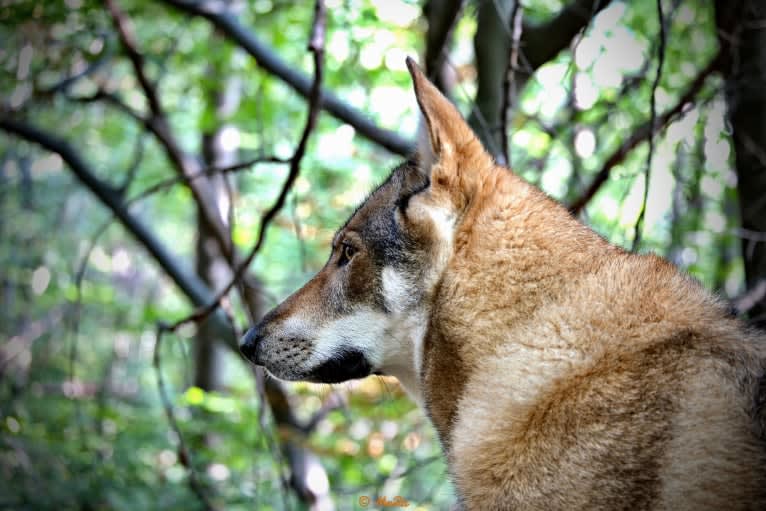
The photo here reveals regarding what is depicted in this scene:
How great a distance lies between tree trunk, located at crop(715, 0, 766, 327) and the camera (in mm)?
4035

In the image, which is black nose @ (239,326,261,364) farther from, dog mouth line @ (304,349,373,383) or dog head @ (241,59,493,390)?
dog mouth line @ (304,349,373,383)

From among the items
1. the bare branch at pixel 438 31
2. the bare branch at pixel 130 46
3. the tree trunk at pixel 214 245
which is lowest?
the tree trunk at pixel 214 245

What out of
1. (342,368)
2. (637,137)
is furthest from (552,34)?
(342,368)

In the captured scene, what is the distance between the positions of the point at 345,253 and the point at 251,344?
1.80ft

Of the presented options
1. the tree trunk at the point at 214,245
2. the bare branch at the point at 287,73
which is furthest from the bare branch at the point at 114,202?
the bare branch at the point at 287,73

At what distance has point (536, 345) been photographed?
2.41 metres

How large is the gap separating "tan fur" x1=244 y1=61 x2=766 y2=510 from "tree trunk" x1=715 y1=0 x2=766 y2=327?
6.04 feet

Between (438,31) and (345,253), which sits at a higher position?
(438,31)

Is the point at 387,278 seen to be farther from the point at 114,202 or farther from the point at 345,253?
the point at 114,202

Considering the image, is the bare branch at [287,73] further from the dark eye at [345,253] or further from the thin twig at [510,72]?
the dark eye at [345,253]

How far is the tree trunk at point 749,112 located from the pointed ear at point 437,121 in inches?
77.4

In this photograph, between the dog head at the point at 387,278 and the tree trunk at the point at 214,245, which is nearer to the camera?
the dog head at the point at 387,278

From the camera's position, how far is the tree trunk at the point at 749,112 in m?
4.04

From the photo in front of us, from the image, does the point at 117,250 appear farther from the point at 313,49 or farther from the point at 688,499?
the point at 688,499
